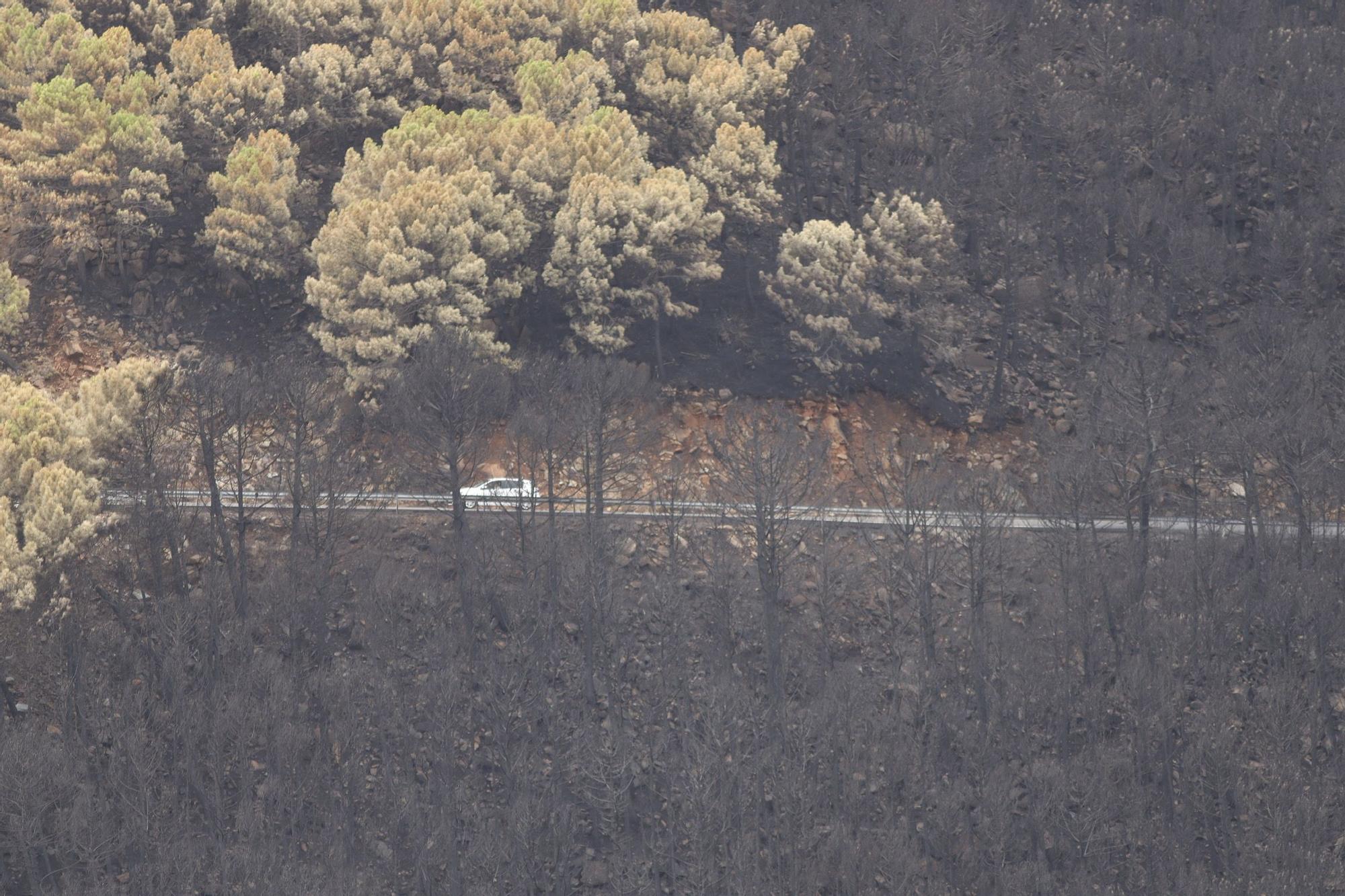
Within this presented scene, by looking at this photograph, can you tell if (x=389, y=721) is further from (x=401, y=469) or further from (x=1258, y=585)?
(x=1258, y=585)

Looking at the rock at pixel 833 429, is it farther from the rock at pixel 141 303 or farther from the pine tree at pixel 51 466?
the rock at pixel 141 303

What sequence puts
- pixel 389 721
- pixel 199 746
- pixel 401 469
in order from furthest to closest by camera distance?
pixel 401 469 < pixel 389 721 < pixel 199 746

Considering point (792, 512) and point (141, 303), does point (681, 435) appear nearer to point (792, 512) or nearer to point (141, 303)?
point (792, 512)

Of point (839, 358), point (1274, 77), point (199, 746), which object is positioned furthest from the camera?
point (1274, 77)

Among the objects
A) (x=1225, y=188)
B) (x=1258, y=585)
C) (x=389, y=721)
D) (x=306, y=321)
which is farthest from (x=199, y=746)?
(x=1225, y=188)

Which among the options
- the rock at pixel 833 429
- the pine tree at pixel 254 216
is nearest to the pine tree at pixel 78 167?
the pine tree at pixel 254 216

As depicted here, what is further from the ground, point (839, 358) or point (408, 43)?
point (408, 43)

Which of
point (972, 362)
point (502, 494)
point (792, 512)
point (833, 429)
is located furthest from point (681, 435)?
point (972, 362)
